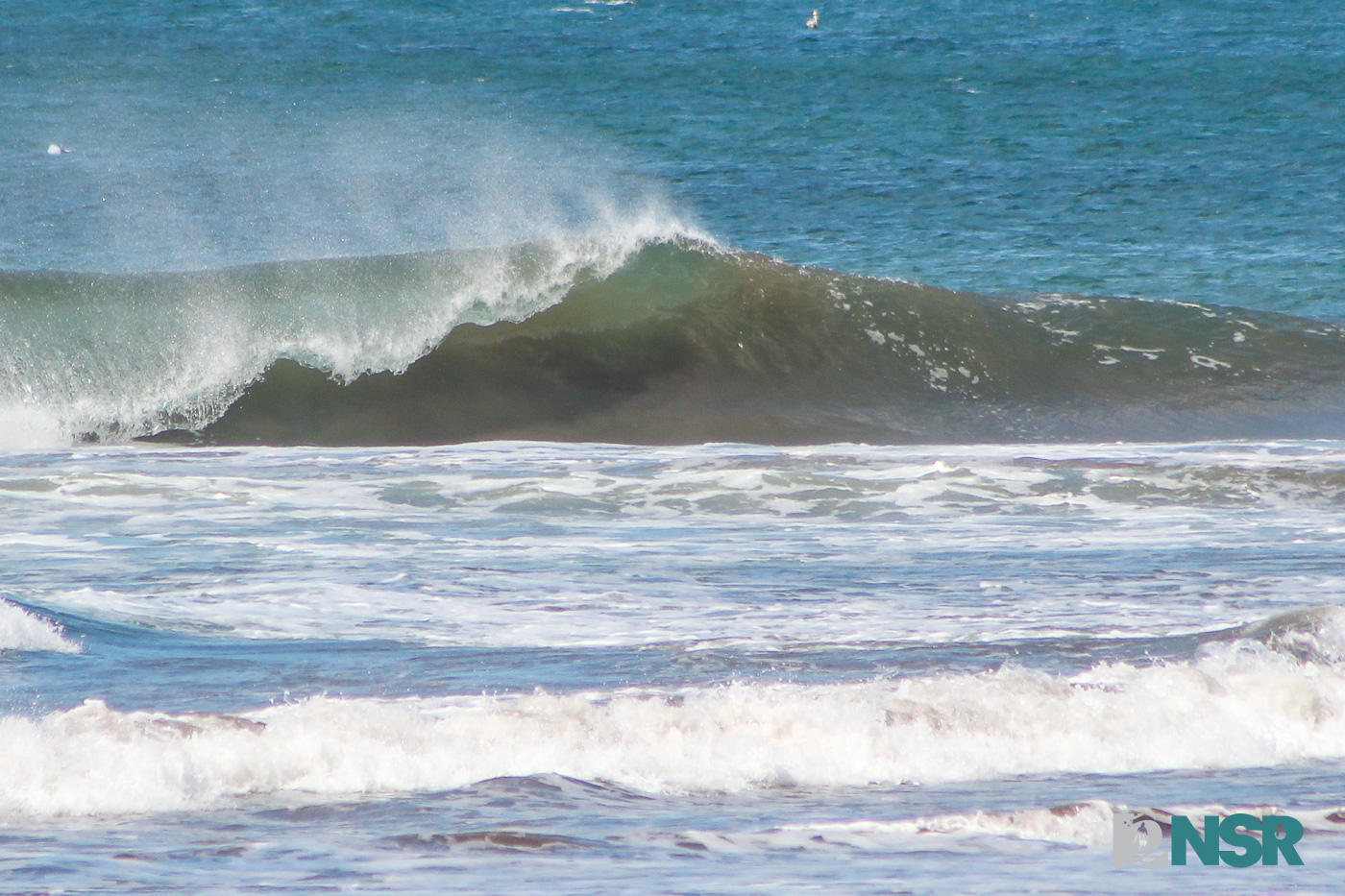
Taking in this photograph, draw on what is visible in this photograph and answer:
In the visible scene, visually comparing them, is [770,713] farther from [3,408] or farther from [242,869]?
[3,408]

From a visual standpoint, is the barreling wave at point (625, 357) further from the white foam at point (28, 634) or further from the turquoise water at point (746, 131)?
the white foam at point (28, 634)

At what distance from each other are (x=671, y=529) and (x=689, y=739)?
3548 mm

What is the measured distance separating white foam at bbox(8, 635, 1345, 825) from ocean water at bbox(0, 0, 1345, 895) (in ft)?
0.04

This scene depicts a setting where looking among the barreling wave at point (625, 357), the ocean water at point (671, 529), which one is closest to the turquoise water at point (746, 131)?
the ocean water at point (671, 529)

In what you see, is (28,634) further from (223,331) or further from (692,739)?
(223,331)

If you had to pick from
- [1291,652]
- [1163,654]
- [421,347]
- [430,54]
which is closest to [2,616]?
[1163,654]

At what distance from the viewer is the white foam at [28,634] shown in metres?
4.84

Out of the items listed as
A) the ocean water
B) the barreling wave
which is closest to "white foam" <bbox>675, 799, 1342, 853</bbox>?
the ocean water

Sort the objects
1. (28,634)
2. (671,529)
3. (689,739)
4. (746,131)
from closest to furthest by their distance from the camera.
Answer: (689,739)
(28,634)
(671,529)
(746,131)

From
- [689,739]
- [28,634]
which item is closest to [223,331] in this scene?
[28,634]

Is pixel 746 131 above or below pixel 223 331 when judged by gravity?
above

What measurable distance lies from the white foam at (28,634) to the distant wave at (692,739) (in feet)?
3.05

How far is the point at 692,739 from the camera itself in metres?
3.89

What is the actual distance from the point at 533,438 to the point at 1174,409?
551cm
